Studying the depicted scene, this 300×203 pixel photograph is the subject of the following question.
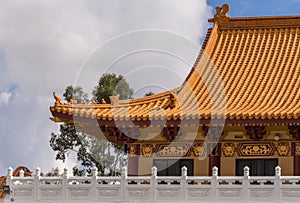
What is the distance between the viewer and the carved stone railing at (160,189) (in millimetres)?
19750

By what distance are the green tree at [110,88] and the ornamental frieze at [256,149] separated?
17.0 meters

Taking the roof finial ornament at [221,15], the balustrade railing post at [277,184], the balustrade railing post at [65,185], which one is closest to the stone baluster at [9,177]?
the balustrade railing post at [65,185]

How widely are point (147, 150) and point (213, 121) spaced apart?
3.09 meters

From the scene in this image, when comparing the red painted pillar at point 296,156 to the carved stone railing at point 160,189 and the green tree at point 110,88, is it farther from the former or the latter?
the green tree at point 110,88

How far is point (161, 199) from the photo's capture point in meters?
20.2

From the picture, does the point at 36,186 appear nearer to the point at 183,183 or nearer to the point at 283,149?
the point at 183,183

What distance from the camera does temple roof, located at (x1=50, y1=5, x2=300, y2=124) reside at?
21375 millimetres

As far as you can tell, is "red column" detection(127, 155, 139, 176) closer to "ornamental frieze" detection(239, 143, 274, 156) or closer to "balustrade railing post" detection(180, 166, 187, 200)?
"balustrade railing post" detection(180, 166, 187, 200)

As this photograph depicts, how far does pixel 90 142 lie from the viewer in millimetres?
39188

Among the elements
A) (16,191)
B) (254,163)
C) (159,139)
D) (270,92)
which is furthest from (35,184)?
(270,92)

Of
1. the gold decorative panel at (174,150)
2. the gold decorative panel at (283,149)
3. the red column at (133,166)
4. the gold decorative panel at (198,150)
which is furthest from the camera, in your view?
the red column at (133,166)

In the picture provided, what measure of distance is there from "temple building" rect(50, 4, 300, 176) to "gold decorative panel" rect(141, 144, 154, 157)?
0.03 metres

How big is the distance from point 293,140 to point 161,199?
15.3 ft

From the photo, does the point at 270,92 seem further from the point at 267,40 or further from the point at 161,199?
the point at 161,199
